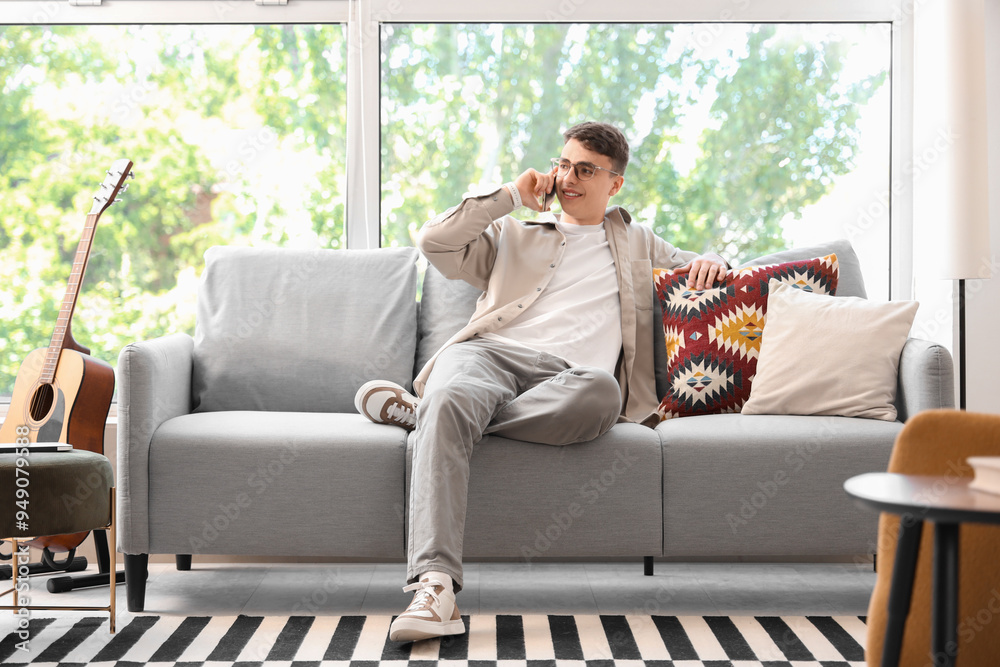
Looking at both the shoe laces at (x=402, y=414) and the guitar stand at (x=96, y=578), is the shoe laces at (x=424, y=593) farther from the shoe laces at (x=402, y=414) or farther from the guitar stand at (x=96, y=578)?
the guitar stand at (x=96, y=578)

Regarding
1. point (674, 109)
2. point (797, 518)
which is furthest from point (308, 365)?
point (674, 109)

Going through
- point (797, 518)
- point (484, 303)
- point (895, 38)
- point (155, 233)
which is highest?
point (895, 38)

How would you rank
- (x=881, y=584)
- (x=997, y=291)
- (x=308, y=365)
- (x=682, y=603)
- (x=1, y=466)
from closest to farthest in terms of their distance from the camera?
(x=881, y=584)
(x=1, y=466)
(x=682, y=603)
(x=308, y=365)
(x=997, y=291)

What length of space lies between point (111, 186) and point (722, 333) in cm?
181

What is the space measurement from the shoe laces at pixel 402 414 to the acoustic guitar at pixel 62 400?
80 cm

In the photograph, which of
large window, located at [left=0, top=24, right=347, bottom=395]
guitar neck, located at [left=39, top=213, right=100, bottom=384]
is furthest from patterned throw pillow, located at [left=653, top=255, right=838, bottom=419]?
guitar neck, located at [left=39, top=213, right=100, bottom=384]

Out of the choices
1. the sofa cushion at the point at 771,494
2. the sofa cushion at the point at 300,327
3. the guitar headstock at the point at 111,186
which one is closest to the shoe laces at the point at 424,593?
the sofa cushion at the point at 771,494

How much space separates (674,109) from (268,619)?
6.98ft

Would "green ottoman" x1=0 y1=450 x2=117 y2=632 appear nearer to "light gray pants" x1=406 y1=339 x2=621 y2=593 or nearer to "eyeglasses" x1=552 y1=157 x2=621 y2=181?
"light gray pants" x1=406 y1=339 x2=621 y2=593

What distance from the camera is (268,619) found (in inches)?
75.8

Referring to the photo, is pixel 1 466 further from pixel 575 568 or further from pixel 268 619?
pixel 575 568

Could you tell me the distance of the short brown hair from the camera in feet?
8.18

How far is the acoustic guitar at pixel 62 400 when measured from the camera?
7.15 ft

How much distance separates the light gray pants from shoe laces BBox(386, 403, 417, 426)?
0.29 ft
